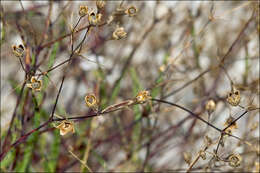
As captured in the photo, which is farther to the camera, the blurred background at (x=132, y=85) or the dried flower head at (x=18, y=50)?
the blurred background at (x=132, y=85)

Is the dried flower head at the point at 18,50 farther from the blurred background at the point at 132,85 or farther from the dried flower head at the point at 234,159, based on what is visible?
the dried flower head at the point at 234,159

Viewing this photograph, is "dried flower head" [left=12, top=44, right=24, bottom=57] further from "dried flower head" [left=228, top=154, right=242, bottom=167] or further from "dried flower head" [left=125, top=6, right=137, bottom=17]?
"dried flower head" [left=228, top=154, right=242, bottom=167]

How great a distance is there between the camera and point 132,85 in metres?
1.19

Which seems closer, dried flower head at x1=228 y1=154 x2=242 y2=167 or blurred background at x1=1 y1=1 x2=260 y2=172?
dried flower head at x1=228 y1=154 x2=242 y2=167

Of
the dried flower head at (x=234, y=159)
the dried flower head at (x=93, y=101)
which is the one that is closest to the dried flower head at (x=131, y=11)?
the dried flower head at (x=93, y=101)

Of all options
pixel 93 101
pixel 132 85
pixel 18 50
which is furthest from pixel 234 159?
pixel 132 85

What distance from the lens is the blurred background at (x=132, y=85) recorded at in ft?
2.86

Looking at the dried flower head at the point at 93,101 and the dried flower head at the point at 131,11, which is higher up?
the dried flower head at the point at 131,11

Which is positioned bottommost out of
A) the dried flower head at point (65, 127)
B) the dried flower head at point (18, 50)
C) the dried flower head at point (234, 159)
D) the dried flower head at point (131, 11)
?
the dried flower head at point (234, 159)

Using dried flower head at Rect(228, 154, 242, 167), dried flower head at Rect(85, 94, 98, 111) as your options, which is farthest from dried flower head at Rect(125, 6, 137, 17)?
dried flower head at Rect(228, 154, 242, 167)

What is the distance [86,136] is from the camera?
3.34 ft

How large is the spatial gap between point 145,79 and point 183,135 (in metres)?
0.25

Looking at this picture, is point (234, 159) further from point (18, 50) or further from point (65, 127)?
point (18, 50)

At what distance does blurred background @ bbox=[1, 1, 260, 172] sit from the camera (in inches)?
34.3
